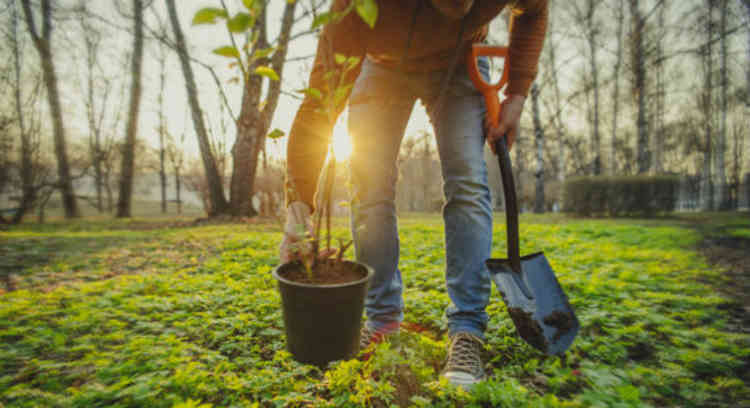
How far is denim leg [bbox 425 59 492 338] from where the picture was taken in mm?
1578

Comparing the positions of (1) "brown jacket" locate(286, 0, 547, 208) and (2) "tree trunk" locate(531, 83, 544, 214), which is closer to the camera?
(1) "brown jacket" locate(286, 0, 547, 208)

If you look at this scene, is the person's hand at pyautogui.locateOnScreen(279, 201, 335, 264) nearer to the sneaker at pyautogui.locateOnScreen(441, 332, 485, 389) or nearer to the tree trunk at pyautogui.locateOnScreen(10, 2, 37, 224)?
the sneaker at pyautogui.locateOnScreen(441, 332, 485, 389)

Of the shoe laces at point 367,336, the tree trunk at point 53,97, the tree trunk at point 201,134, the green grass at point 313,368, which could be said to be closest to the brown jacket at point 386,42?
the green grass at point 313,368

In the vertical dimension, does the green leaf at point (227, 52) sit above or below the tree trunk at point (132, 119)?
below

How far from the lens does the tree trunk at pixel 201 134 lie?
31.2 feet

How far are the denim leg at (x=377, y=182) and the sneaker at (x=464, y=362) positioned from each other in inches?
13.1

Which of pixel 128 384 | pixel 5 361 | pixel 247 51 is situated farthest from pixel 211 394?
pixel 247 51

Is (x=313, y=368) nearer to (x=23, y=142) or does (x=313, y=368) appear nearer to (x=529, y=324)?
(x=529, y=324)

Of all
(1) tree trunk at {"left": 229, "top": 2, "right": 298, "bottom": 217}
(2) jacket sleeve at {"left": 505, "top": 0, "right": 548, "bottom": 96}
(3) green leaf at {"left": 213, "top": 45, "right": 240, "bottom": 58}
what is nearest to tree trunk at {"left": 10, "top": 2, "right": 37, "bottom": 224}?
(1) tree trunk at {"left": 229, "top": 2, "right": 298, "bottom": 217}

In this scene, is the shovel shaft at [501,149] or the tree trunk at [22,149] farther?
the tree trunk at [22,149]

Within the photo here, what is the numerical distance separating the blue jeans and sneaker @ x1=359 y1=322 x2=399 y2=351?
0.05 ft

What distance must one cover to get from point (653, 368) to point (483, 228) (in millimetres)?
962

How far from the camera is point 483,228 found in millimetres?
1619

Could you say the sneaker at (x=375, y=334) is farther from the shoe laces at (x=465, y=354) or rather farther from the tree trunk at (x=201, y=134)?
the tree trunk at (x=201, y=134)
